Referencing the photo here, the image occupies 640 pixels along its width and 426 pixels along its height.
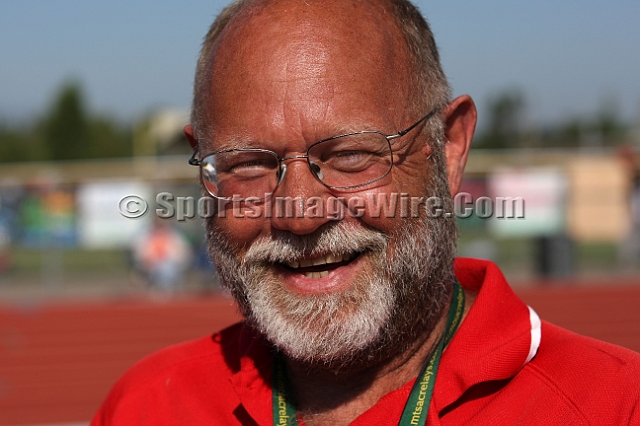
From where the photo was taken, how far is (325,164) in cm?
170

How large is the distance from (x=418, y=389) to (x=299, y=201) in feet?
1.74

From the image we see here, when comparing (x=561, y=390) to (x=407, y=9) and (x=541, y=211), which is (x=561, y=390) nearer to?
(x=407, y=9)

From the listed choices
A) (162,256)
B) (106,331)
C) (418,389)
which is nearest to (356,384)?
(418,389)

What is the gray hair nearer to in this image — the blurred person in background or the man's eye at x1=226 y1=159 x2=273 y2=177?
the man's eye at x1=226 y1=159 x2=273 y2=177

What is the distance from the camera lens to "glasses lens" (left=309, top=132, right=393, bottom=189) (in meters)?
1.68

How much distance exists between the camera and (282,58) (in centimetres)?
171

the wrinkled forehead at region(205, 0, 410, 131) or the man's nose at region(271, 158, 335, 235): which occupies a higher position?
the wrinkled forehead at region(205, 0, 410, 131)

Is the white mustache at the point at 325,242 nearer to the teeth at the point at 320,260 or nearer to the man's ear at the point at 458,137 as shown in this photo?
the teeth at the point at 320,260

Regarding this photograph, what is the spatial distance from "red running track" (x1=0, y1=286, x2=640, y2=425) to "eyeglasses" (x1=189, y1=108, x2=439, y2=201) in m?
7.85

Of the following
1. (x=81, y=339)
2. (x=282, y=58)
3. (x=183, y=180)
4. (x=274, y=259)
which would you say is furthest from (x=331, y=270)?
(x=183, y=180)

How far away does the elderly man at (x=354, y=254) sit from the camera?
1630 millimetres

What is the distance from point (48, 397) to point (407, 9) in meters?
8.54

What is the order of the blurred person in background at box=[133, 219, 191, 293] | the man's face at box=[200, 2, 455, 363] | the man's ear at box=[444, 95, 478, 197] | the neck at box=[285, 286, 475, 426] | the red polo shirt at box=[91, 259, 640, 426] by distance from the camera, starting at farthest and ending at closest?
the blurred person in background at box=[133, 219, 191, 293] < the man's ear at box=[444, 95, 478, 197] < the neck at box=[285, 286, 475, 426] < the man's face at box=[200, 2, 455, 363] < the red polo shirt at box=[91, 259, 640, 426]

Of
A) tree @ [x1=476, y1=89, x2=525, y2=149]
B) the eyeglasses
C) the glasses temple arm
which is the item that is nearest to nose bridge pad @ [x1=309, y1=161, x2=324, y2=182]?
the eyeglasses
